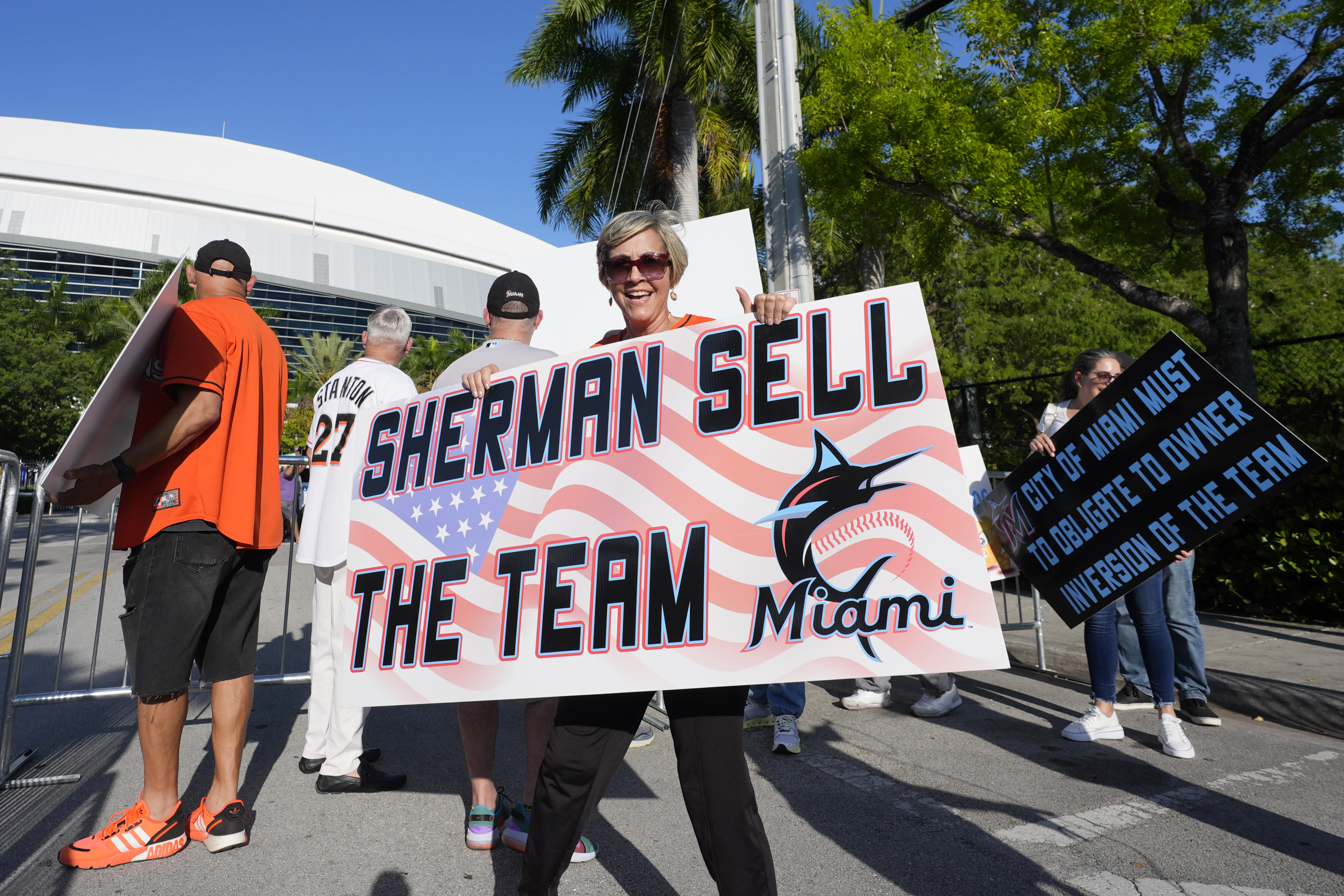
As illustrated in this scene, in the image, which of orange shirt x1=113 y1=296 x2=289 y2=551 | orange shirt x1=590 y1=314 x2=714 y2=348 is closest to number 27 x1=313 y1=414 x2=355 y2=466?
orange shirt x1=113 y1=296 x2=289 y2=551

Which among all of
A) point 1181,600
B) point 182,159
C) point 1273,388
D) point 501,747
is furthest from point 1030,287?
point 182,159

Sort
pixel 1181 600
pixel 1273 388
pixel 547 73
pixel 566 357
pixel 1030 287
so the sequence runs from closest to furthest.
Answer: pixel 566 357, pixel 1181 600, pixel 1273 388, pixel 547 73, pixel 1030 287

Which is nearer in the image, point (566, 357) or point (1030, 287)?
point (566, 357)

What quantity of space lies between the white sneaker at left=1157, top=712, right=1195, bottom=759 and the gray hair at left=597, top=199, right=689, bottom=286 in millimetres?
3296

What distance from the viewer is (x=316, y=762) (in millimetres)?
3785

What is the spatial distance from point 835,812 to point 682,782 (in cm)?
151

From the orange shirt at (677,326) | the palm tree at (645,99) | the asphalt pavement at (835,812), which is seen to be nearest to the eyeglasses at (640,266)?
the orange shirt at (677,326)

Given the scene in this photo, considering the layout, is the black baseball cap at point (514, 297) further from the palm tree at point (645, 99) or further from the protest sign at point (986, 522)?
the palm tree at point (645, 99)

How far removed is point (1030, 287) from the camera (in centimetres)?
1914

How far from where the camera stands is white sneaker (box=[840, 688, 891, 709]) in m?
4.86

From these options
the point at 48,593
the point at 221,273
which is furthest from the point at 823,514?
the point at 48,593

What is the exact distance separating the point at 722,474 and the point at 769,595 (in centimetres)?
36

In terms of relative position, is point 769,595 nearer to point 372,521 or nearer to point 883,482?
point 883,482

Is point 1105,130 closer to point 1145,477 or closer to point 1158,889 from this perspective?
point 1145,477
